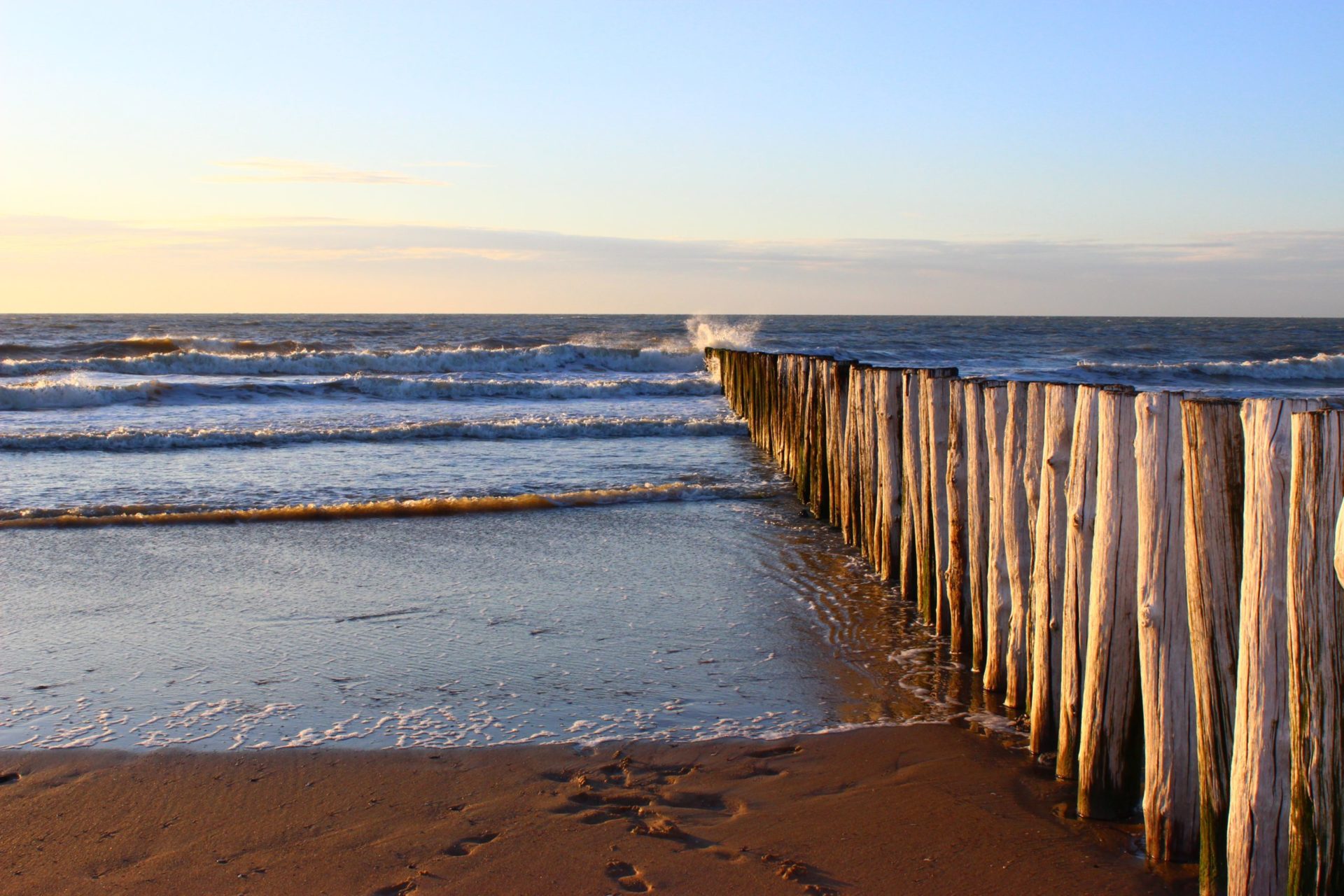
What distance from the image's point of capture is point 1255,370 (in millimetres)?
28766

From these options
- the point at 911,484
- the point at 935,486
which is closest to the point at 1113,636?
the point at 935,486

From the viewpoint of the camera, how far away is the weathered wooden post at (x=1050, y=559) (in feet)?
11.7

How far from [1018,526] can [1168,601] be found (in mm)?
1178

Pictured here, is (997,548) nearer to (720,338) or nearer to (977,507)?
(977,507)

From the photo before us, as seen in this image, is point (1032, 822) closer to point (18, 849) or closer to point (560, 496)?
point (18, 849)

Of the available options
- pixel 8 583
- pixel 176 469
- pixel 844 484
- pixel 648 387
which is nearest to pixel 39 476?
pixel 176 469

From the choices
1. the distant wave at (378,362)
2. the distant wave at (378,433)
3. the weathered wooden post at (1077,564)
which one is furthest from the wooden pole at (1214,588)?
the distant wave at (378,362)

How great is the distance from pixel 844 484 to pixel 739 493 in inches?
94.9

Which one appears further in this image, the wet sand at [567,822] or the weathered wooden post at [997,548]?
the weathered wooden post at [997,548]

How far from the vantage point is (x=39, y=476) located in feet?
35.3

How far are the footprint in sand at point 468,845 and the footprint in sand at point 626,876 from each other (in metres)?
0.41

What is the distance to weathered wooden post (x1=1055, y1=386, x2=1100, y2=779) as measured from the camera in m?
3.28

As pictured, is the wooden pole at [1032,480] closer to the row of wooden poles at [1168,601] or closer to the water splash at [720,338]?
the row of wooden poles at [1168,601]

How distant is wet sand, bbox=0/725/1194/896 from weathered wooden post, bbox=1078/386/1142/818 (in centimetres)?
13
